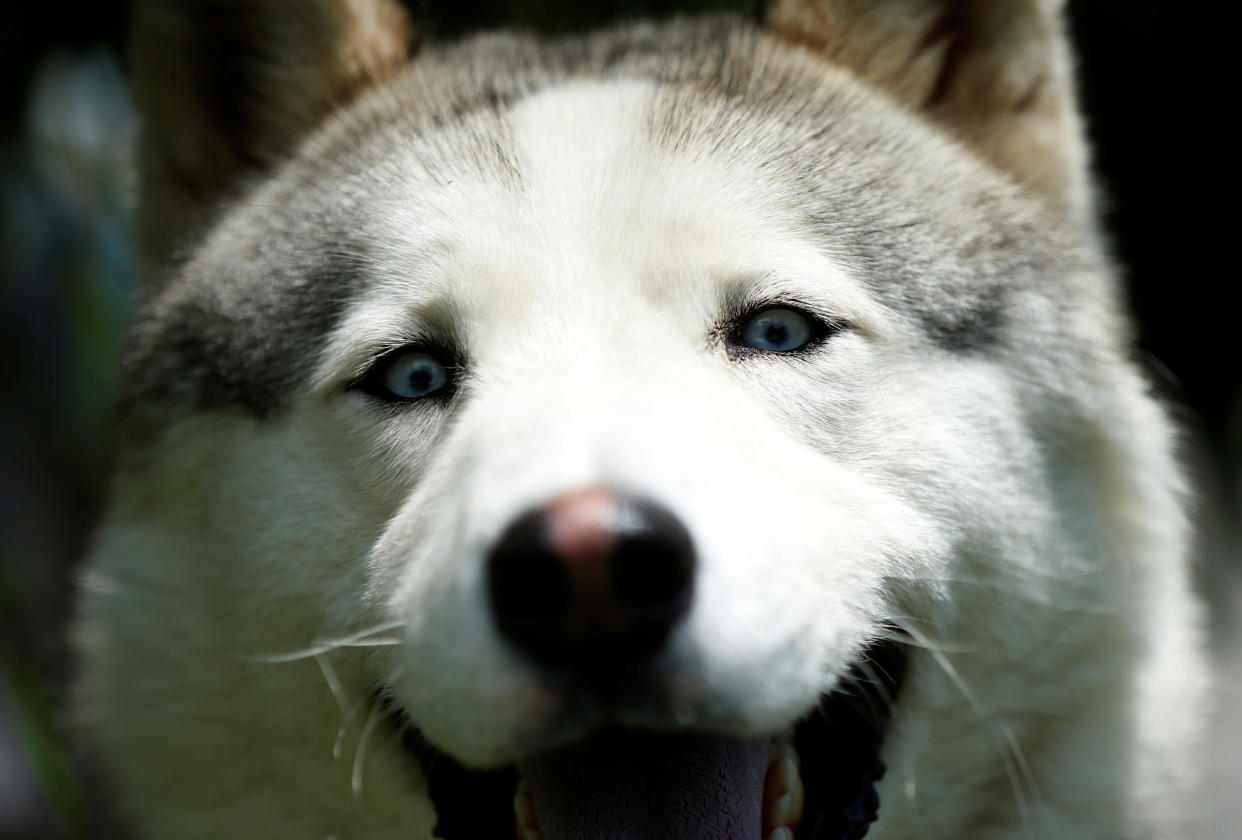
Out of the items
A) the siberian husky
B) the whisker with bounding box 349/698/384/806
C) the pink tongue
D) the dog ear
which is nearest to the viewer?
the siberian husky

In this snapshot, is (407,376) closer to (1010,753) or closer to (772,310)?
(772,310)

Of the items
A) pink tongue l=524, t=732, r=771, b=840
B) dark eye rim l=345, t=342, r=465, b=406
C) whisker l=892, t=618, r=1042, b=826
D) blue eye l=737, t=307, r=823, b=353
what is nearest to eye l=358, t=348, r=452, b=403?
dark eye rim l=345, t=342, r=465, b=406

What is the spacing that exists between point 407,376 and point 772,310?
73cm

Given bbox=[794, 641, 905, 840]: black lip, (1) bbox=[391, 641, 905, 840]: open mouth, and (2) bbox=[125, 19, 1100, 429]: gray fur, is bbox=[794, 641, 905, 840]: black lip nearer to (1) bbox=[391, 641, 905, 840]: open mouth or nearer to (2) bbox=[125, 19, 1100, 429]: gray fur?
(1) bbox=[391, 641, 905, 840]: open mouth

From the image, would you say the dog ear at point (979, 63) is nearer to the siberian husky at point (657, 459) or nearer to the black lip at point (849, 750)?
the siberian husky at point (657, 459)

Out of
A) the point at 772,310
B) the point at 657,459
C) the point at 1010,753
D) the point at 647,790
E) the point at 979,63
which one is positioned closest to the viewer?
the point at 657,459

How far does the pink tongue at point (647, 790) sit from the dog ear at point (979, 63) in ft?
5.28

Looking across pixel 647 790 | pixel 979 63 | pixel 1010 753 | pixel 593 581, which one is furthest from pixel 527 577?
pixel 979 63

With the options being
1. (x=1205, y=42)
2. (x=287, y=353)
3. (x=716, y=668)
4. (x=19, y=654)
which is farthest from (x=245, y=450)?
(x=1205, y=42)

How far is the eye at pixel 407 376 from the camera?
7.72 feet

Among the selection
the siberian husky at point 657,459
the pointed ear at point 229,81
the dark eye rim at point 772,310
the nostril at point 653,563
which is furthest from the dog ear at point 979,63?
the nostril at point 653,563

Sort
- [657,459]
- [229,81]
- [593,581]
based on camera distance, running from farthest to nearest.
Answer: [229,81] → [657,459] → [593,581]

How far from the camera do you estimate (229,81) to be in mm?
3088

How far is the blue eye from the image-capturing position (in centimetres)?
231
